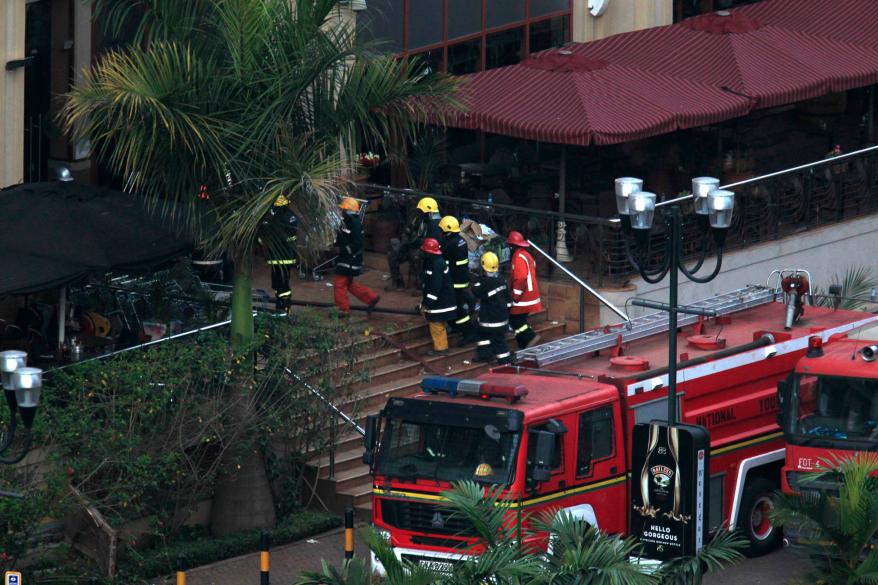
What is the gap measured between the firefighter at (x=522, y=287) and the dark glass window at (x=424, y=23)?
633 cm

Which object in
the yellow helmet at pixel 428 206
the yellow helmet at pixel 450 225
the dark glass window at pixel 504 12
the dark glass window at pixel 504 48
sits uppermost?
the dark glass window at pixel 504 12

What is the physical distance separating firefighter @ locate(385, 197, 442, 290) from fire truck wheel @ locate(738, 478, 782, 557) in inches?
255

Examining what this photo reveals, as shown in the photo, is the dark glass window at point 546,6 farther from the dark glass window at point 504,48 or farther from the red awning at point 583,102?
the red awning at point 583,102

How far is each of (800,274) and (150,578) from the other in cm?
855

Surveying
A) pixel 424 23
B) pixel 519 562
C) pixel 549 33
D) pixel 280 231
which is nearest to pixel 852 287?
pixel 549 33

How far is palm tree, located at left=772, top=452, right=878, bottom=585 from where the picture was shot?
616 inches

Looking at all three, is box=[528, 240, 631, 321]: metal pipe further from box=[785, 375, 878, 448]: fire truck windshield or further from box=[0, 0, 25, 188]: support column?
box=[0, 0, 25, 188]: support column

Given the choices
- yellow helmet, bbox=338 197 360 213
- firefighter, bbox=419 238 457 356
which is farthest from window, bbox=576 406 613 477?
yellow helmet, bbox=338 197 360 213

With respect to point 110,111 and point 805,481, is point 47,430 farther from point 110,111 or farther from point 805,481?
point 805,481

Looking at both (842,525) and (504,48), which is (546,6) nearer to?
(504,48)

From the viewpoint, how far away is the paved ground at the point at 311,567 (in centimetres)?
1912

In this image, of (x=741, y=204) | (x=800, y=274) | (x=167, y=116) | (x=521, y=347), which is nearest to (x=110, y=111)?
(x=167, y=116)


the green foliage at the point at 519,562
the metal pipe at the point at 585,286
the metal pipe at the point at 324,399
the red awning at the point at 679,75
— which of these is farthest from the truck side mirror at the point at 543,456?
the red awning at the point at 679,75

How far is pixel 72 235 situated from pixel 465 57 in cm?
1072
